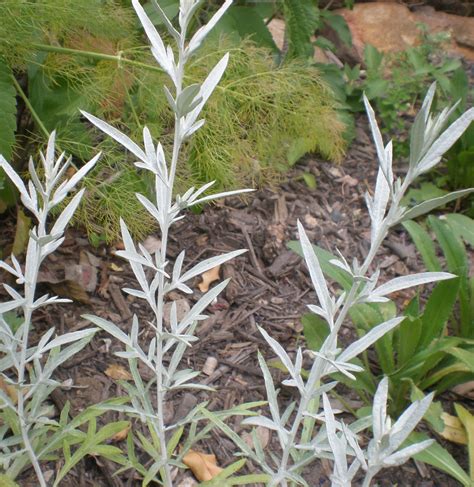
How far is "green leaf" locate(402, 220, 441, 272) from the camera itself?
187 centimetres

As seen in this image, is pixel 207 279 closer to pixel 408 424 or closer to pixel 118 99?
pixel 118 99

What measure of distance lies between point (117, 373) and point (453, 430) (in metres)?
0.83

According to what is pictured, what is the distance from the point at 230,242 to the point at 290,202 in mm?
334

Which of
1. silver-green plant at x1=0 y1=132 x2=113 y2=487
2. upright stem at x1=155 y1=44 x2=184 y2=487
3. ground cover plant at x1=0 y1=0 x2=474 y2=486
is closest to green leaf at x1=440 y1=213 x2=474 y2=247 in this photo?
ground cover plant at x1=0 y1=0 x2=474 y2=486

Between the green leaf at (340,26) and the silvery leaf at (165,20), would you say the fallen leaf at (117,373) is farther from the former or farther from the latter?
the green leaf at (340,26)

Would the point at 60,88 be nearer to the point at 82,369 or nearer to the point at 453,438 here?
the point at 82,369

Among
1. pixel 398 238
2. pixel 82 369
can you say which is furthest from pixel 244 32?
pixel 82 369

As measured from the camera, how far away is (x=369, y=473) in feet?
3.12

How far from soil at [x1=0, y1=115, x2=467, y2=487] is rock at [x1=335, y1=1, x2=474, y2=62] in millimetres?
1119

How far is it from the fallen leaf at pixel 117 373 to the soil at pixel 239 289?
0.04 feet

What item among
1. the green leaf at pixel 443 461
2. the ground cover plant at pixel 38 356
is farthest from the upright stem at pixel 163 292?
the green leaf at pixel 443 461

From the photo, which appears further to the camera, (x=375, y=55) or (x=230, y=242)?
(x=375, y=55)

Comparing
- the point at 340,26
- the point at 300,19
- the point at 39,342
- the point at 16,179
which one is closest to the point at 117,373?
the point at 39,342

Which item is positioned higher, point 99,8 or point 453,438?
point 99,8
